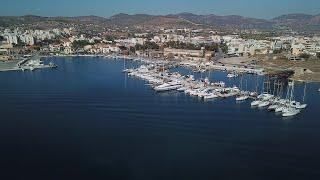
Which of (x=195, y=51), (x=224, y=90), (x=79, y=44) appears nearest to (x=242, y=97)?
(x=224, y=90)

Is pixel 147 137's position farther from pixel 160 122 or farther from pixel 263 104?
pixel 263 104

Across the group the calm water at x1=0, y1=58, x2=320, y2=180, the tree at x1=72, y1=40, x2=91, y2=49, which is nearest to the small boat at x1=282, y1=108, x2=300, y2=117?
the calm water at x1=0, y1=58, x2=320, y2=180

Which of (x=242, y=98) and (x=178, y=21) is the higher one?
(x=178, y=21)

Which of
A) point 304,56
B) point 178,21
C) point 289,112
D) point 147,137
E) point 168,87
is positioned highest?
point 178,21

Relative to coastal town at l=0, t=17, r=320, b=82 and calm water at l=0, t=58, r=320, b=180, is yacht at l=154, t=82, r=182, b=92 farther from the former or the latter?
coastal town at l=0, t=17, r=320, b=82

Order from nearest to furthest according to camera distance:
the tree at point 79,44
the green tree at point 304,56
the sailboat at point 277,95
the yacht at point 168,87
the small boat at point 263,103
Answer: the sailboat at point 277,95 < the small boat at point 263,103 < the yacht at point 168,87 < the green tree at point 304,56 < the tree at point 79,44

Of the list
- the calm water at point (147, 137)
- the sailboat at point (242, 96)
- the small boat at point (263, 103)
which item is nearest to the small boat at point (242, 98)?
the sailboat at point (242, 96)

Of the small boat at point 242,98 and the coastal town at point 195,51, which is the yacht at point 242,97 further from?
the coastal town at point 195,51
